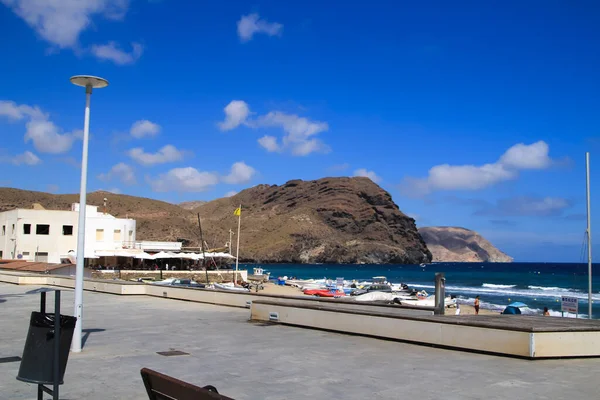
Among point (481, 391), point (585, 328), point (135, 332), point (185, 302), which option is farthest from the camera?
point (185, 302)

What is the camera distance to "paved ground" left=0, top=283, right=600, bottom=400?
7.52 meters

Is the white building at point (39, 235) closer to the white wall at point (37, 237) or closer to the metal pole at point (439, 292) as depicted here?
the white wall at point (37, 237)

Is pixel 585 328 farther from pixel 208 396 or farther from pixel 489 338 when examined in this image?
pixel 208 396

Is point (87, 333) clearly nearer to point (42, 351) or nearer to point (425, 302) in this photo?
point (42, 351)

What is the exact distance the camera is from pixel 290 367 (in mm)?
9211

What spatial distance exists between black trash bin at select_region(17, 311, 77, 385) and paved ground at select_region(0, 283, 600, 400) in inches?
46.9

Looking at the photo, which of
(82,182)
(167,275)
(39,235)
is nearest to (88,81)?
(82,182)

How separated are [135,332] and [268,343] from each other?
3.52m

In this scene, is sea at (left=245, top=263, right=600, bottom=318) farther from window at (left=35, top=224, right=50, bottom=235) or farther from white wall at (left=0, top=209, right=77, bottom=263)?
window at (left=35, top=224, right=50, bottom=235)

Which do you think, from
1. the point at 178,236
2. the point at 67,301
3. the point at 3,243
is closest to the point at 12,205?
the point at 178,236

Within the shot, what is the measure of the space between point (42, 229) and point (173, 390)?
59225 millimetres

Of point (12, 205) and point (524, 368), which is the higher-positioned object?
point (12, 205)

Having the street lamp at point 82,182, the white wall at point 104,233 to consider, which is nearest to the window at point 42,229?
the white wall at point 104,233

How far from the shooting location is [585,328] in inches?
406
